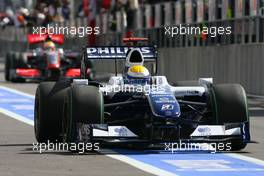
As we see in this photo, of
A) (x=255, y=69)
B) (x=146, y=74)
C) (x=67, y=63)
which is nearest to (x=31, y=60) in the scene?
(x=67, y=63)

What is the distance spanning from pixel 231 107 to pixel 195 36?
19541 mm

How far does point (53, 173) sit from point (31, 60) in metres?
24.8

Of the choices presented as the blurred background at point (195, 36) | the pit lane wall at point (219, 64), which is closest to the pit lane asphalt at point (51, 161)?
the pit lane wall at point (219, 64)

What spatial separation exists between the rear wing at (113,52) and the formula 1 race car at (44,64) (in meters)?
18.8

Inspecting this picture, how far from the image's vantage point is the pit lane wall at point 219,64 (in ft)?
89.1

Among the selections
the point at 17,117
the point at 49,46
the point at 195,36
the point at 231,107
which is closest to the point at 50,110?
the point at 231,107

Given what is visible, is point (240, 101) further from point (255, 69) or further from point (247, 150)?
point (255, 69)

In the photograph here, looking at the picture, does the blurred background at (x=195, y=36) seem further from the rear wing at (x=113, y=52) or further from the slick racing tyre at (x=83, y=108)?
the slick racing tyre at (x=83, y=108)

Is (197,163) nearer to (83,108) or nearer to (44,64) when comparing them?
(83,108)

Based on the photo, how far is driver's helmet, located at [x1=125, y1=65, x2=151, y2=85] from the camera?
14.7m

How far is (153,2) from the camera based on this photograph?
40.8 m

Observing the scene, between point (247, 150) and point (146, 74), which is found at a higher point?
point (146, 74)

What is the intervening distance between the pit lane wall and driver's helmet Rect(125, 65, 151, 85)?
480 inches

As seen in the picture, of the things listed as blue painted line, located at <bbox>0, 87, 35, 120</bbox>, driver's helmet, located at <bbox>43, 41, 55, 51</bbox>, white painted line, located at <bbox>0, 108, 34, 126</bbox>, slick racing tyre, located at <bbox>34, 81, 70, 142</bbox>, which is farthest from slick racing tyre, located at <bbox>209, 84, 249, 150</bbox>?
driver's helmet, located at <bbox>43, 41, 55, 51</bbox>
